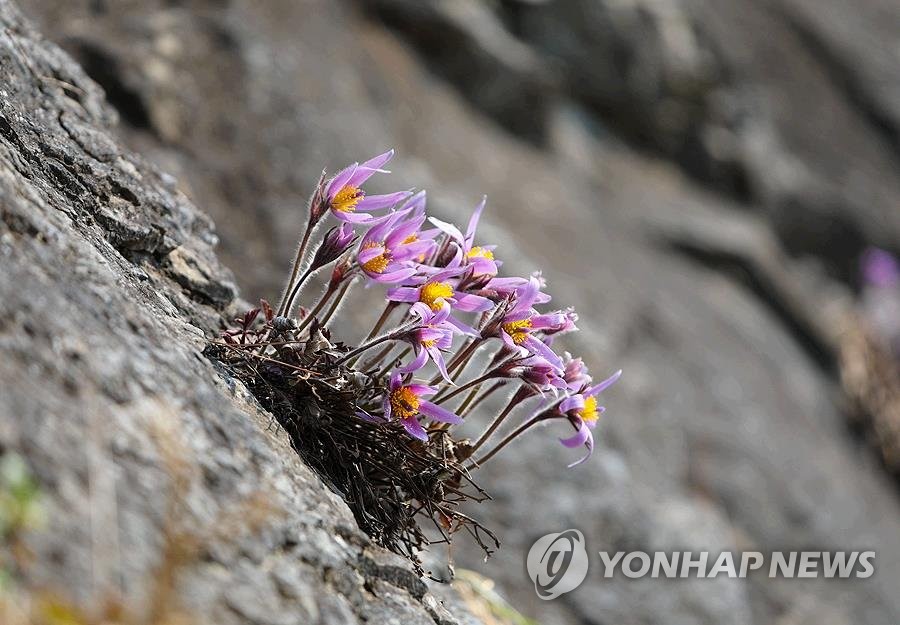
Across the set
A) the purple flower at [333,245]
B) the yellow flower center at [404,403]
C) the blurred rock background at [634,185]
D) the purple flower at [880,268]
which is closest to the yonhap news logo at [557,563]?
the blurred rock background at [634,185]

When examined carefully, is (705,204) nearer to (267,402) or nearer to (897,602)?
(897,602)

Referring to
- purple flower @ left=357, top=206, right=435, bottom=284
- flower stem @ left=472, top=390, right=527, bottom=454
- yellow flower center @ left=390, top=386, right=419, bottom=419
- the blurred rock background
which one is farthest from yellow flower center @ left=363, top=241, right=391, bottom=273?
the blurred rock background

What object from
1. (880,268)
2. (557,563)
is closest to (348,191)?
(557,563)

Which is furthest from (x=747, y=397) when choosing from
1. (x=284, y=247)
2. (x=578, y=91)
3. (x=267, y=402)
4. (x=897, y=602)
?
(x=267, y=402)

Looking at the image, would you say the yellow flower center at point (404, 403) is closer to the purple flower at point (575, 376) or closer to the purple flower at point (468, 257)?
the purple flower at point (468, 257)

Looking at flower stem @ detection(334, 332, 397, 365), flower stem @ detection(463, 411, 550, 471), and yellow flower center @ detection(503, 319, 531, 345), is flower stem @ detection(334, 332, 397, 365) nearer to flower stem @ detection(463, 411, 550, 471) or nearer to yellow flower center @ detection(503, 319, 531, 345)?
yellow flower center @ detection(503, 319, 531, 345)

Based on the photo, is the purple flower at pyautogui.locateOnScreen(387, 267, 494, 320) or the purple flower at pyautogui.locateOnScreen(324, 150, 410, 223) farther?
the purple flower at pyautogui.locateOnScreen(324, 150, 410, 223)
